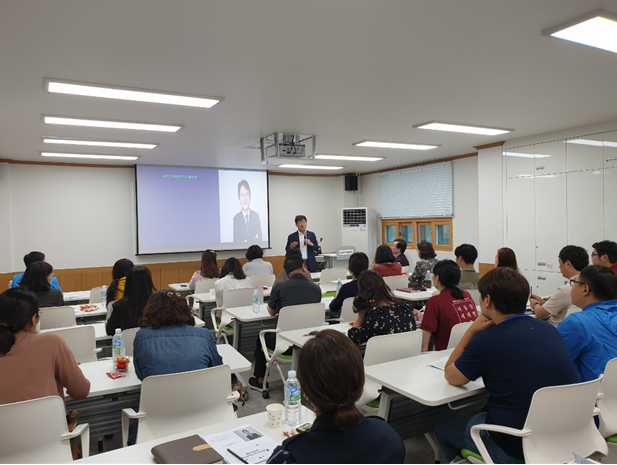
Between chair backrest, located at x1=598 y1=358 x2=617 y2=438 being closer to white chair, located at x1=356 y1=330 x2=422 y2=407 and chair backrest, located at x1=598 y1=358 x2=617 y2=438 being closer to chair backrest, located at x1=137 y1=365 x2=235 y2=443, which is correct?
white chair, located at x1=356 y1=330 x2=422 y2=407

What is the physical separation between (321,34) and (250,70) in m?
0.93

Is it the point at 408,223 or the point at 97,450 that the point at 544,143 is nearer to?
the point at 408,223

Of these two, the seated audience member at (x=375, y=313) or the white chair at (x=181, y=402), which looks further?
the seated audience member at (x=375, y=313)

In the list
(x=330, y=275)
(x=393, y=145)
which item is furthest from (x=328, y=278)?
(x=393, y=145)

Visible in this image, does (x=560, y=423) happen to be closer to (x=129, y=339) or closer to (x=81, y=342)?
(x=129, y=339)

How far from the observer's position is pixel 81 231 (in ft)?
29.3

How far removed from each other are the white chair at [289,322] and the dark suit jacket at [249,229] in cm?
618

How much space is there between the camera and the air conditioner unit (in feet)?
35.6

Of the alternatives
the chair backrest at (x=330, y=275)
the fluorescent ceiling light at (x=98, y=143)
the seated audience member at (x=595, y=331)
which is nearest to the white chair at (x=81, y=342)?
the seated audience member at (x=595, y=331)

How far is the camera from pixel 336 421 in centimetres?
132

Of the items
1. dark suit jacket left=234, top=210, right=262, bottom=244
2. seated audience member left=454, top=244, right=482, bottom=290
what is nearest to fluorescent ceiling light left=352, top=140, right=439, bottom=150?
seated audience member left=454, top=244, right=482, bottom=290

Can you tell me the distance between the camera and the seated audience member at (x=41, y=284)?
14.2 ft

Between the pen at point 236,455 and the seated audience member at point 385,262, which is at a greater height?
the seated audience member at point 385,262

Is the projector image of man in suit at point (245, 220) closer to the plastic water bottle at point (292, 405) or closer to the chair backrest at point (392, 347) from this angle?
the chair backrest at point (392, 347)
